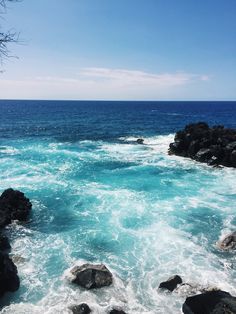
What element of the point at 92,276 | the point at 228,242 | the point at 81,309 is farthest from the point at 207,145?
the point at 81,309

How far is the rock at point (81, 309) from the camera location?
543 inches

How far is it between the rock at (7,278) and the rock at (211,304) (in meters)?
8.30

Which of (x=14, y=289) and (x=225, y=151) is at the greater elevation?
(x=225, y=151)

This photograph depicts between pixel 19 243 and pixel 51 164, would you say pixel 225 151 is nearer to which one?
pixel 51 164

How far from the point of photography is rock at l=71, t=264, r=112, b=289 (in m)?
15.8

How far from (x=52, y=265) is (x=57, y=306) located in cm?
378

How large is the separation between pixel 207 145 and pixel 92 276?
31704mm

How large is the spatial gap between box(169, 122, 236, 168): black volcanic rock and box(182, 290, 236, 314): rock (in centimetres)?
2767

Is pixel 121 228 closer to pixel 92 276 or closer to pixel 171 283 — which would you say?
pixel 92 276

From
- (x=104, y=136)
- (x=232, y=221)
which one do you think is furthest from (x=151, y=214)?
(x=104, y=136)

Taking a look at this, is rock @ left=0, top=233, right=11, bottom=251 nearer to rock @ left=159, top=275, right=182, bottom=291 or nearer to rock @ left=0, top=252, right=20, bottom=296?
rock @ left=0, top=252, right=20, bottom=296

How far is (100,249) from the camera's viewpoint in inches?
782

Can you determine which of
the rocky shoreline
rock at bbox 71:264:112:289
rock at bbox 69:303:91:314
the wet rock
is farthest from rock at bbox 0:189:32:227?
rock at bbox 69:303:91:314

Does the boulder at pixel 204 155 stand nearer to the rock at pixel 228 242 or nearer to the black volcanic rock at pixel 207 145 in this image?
the black volcanic rock at pixel 207 145
